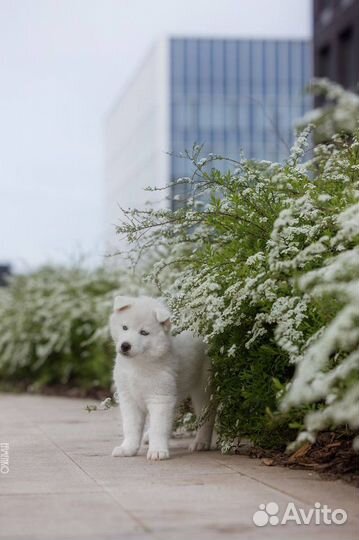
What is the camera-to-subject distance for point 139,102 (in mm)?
84562

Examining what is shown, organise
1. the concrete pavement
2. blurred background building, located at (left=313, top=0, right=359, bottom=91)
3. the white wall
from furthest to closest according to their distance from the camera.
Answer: the white wall
blurred background building, located at (left=313, top=0, right=359, bottom=91)
the concrete pavement

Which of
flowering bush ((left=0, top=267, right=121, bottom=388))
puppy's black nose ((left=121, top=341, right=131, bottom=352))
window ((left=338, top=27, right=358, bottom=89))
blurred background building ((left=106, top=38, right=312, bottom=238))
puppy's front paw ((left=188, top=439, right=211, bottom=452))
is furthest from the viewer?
blurred background building ((left=106, top=38, right=312, bottom=238))

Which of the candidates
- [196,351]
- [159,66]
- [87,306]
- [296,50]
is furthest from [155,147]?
[196,351]

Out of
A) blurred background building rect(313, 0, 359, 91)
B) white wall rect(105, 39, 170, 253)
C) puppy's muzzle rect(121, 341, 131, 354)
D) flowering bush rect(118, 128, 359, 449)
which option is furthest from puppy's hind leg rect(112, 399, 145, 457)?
white wall rect(105, 39, 170, 253)

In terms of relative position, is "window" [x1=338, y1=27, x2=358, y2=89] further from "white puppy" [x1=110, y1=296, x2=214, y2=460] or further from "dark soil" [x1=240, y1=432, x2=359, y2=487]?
"dark soil" [x1=240, y1=432, x2=359, y2=487]

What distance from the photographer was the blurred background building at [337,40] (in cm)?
3416

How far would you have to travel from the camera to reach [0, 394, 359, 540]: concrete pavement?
15.3ft

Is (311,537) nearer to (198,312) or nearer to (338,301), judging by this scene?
(338,301)

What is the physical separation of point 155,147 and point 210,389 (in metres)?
71.4

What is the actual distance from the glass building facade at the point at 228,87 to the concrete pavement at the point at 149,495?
233ft

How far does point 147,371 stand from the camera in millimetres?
7219

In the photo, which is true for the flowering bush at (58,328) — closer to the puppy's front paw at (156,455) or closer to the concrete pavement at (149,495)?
the concrete pavement at (149,495)

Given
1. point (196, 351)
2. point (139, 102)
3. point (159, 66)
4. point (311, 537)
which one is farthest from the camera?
point (139, 102)

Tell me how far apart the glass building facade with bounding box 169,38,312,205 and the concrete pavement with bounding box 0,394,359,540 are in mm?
70995
